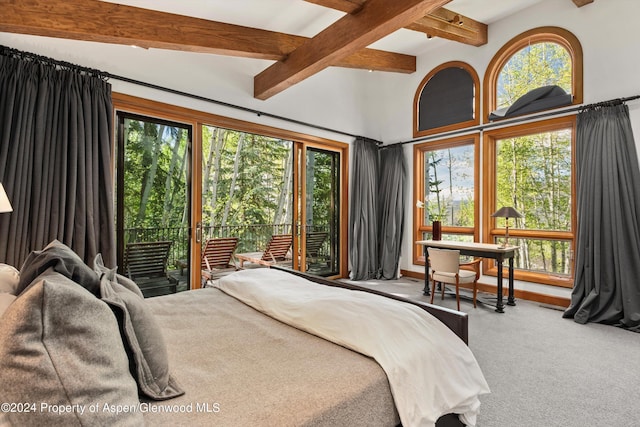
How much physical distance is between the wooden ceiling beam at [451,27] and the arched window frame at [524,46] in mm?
361

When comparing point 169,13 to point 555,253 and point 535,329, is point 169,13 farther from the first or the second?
point 555,253

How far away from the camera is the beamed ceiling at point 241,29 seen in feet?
8.17

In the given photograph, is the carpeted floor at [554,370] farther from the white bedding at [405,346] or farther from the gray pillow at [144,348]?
the gray pillow at [144,348]

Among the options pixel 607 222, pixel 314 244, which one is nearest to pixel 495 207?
pixel 607 222

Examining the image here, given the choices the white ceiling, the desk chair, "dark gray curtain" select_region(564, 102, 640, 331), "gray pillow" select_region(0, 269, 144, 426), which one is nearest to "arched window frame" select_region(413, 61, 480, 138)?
the white ceiling

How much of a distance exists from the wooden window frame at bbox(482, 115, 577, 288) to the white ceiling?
1518 mm

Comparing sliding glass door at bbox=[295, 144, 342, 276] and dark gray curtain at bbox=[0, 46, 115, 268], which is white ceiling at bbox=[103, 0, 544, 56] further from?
sliding glass door at bbox=[295, 144, 342, 276]

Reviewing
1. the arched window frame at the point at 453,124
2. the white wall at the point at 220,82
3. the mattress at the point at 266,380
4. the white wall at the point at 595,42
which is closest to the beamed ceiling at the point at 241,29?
the white wall at the point at 595,42

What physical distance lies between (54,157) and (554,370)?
4252mm

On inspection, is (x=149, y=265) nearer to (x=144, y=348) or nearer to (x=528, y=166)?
Answer: (x=144, y=348)

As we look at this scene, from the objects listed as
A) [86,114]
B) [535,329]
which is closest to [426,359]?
[535,329]

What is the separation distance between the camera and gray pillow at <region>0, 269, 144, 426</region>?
0.69 m

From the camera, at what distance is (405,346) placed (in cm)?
133

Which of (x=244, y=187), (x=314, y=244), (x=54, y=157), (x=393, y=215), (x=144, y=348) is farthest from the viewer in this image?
(x=244, y=187)
